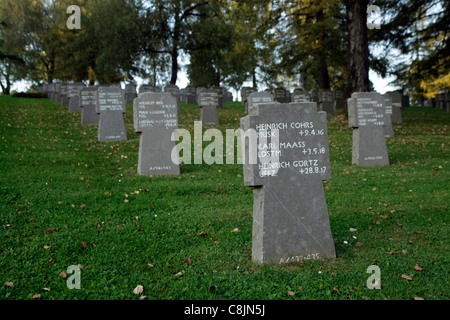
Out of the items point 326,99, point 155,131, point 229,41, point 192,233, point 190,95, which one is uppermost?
point 229,41

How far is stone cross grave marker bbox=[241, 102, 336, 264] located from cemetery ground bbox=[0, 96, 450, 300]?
0.25m

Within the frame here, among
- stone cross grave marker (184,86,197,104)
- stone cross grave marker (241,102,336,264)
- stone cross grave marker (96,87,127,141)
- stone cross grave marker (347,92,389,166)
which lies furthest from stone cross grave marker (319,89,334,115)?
stone cross grave marker (241,102,336,264)

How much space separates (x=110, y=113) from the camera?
534 inches

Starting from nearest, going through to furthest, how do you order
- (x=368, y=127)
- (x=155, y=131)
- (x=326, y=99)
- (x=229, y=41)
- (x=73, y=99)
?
1. (x=155, y=131)
2. (x=368, y=127)
3. (x=73, y=99)
4. (x=326, y=99)
5. (x=229, y=41)

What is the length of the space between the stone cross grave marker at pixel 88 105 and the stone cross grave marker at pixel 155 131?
8.52m

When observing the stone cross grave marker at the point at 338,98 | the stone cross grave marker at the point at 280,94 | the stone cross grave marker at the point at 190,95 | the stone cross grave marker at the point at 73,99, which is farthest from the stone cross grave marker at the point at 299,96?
the stone cross grave marker at the point at 73,99

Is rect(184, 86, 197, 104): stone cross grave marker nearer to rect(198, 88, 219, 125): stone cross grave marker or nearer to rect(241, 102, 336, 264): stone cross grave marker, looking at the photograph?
rect(198, 88, 219, 125): stone cross grave marker

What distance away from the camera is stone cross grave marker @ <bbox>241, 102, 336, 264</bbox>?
4.50 metres

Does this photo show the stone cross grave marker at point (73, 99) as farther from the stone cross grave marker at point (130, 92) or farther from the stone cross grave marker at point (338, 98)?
the stone cross grave marker at point (338, 98)

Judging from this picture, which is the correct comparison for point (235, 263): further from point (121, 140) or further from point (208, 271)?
point (121, 140)

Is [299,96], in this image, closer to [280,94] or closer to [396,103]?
[396,103]

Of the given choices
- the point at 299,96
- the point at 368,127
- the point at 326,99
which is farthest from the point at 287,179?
the point at 326,99

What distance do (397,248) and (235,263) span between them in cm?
210

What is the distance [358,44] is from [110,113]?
11383mm
